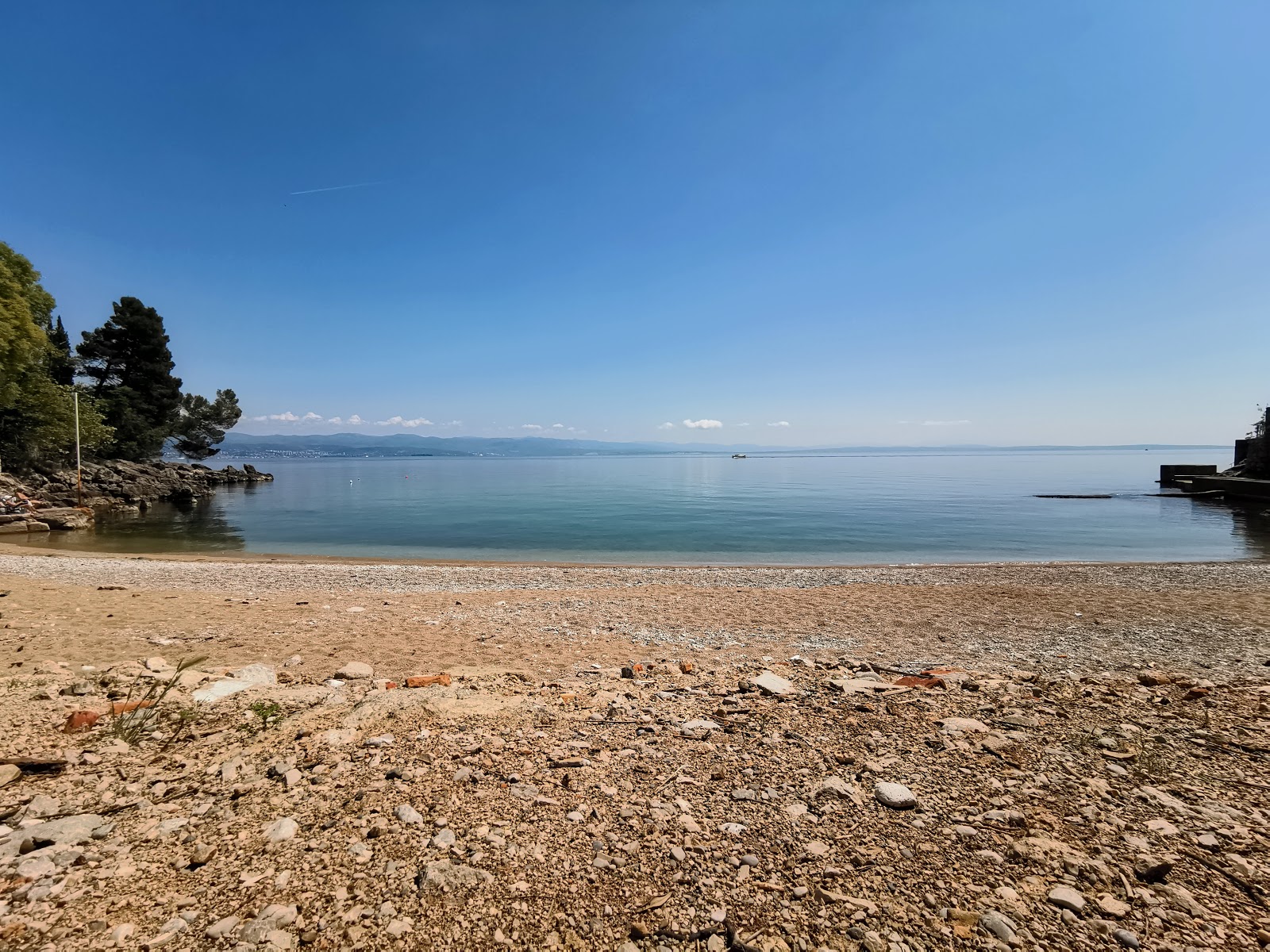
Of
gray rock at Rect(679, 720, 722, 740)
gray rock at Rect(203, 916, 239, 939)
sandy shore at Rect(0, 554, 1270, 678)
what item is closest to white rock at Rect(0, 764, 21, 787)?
gray rock at Rect(203, 916, 239, 939)

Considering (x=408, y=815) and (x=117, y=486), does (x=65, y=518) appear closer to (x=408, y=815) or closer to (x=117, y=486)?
(x=117, y=486)

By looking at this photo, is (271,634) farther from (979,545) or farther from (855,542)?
(979,545)

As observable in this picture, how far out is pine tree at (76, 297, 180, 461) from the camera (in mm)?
53875

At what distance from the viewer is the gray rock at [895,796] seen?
146 inches

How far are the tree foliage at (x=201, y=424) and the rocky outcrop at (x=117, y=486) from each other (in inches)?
102

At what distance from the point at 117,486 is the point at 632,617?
182 ft

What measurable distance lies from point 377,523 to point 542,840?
37337 millimetres

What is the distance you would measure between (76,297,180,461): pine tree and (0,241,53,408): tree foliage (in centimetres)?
1783

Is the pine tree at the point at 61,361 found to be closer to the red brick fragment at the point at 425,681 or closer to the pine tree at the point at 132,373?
the pine tree at the point at 132,373

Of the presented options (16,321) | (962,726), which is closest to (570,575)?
(962,726)

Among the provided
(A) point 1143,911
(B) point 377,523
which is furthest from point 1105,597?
(B) point 377,523

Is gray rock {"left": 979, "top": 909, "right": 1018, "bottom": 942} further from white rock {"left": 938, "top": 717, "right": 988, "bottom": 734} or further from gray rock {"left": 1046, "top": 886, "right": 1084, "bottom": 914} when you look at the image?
white rock {"left": 938, "top": 717, "right": 988, "bottom": 734}

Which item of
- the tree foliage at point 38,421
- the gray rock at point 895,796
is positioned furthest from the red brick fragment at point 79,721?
the tree foliage at point 38,421

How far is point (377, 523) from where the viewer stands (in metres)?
36.6
